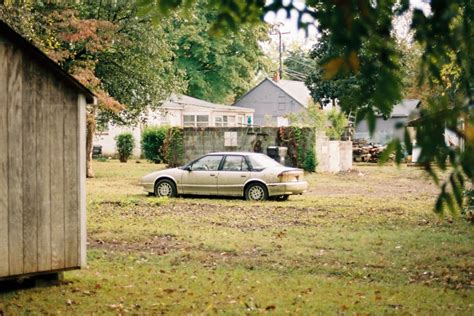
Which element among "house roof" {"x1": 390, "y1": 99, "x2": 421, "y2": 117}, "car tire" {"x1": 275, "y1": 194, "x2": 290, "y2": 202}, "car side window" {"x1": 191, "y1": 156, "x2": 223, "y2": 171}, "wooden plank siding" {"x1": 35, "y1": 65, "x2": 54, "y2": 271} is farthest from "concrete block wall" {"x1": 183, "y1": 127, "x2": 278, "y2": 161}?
"house roof" {"x1": 390, "y1": 99, "x2": 421, "y2": 117}

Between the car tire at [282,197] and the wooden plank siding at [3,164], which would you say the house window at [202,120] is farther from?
the wooden plank siding at [3,164]

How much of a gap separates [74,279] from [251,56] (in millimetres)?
52161

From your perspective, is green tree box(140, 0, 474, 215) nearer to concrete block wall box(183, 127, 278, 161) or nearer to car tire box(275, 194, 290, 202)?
car tire box(275, 194, 290, 202)

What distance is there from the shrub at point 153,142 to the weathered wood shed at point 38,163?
29680 mm

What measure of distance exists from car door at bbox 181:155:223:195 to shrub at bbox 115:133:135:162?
77.5 ft

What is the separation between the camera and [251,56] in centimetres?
6109

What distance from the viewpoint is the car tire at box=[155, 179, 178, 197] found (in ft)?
72.6

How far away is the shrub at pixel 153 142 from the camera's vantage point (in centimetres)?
3941

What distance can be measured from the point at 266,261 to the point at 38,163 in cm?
392

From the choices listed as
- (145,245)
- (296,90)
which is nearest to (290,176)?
(145,245)

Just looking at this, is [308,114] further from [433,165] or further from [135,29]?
[433,165]

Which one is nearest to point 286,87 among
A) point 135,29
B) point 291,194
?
point 135,29

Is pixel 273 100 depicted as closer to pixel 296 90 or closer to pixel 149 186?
pixel 296 90

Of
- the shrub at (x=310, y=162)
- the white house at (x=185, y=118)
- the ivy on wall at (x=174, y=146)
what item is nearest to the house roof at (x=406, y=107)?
the shrub at (x=310, y=162)
